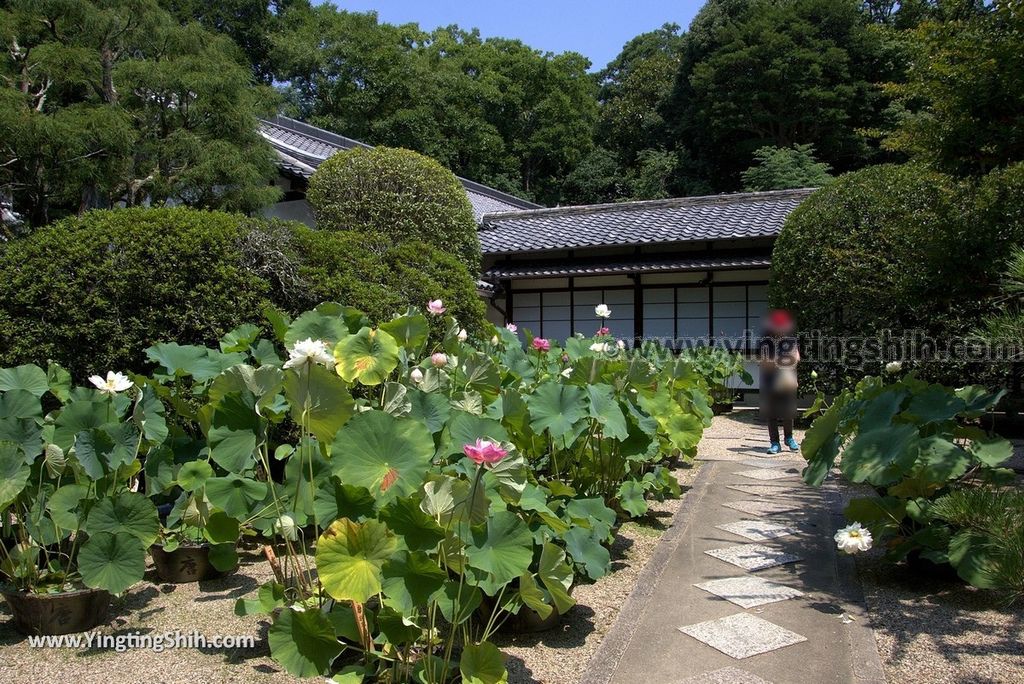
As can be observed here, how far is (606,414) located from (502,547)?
1227 mm

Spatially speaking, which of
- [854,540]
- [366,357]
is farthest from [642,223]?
[366,357]

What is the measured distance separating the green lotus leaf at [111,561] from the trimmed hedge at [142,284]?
1.75 meters

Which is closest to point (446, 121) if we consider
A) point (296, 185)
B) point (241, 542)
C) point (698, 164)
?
point (698, 164)

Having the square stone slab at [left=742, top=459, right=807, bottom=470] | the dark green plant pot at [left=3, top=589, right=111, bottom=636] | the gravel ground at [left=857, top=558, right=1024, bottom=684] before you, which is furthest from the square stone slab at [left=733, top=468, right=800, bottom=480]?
the dark green plant pot at [left=3, top=589, right=111, bottom=636]

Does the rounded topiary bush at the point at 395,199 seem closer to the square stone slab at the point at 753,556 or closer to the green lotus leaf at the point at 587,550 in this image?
the square stone slab at the point at 753,556

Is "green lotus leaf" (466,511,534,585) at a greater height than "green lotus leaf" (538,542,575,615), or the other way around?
"green lotus leaf" (466,511,534,585)

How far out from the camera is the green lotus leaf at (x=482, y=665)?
212 cm

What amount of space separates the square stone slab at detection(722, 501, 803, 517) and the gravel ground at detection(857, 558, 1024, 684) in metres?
1.23

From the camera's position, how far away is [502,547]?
2.17 m

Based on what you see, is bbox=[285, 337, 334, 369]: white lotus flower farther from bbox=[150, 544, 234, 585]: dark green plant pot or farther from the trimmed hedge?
the trimmed hedge

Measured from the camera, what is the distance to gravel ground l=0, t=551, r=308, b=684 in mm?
2447

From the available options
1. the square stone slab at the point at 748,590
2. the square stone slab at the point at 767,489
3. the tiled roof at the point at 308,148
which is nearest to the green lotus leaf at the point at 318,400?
the square stone slab at the point at 748,590

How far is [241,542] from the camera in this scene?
3875 mm

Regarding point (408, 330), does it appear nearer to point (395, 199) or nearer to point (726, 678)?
point (726, 678)
